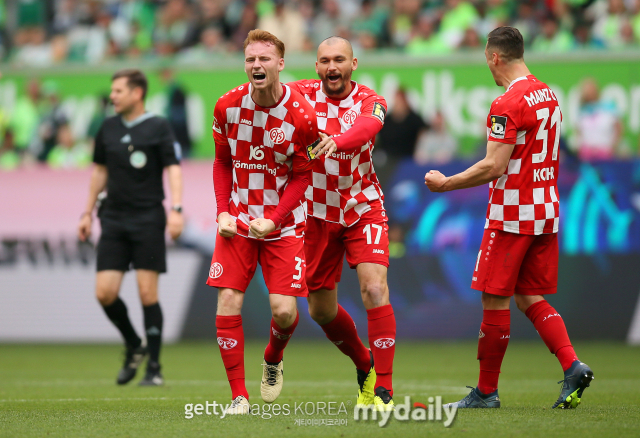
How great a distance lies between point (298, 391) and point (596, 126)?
24.5ft

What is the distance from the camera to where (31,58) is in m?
16.2

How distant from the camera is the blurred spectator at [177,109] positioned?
13.5 metres

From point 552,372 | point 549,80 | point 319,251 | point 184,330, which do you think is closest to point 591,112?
point 549,80

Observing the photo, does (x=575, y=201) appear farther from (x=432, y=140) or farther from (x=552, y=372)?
(x=552, y=372)

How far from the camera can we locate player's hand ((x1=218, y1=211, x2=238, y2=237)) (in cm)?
529

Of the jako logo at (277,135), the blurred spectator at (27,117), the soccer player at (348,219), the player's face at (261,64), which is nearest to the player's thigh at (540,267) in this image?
the soccer player at (348,219)

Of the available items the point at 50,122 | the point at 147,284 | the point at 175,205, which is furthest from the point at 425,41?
the point at 147,284

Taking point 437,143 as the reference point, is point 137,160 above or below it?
above

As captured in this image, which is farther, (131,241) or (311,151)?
(131,241)

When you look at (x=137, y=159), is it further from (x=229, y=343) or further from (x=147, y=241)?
(x=229, y=343)

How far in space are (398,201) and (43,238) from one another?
526 centimetres

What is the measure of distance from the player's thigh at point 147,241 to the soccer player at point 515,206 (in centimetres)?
310

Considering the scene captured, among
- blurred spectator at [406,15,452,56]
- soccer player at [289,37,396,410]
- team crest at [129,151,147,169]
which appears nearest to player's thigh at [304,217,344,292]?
soccer player at [289,37,396,410]

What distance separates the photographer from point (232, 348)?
17.7 ft
